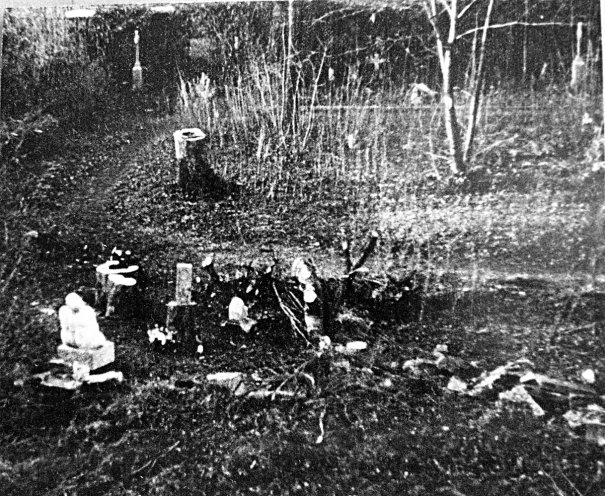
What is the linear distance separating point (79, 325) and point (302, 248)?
724 millimetres

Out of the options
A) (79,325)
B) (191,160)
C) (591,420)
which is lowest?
(591,420)

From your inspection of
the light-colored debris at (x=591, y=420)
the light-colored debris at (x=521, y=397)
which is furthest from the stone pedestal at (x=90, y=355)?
the light-colored debris at (x=591, y=420)

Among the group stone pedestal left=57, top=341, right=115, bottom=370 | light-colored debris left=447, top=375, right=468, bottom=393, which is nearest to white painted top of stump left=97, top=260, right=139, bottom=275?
stone pedestal left=57, top=341, right=115, bottom=370

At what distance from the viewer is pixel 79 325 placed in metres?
1.66

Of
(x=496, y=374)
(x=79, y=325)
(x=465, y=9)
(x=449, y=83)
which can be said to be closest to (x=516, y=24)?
(x=465, y=9)

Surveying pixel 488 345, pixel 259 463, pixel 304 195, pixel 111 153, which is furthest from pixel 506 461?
pixel 111 153

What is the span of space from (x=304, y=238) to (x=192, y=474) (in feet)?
2.51

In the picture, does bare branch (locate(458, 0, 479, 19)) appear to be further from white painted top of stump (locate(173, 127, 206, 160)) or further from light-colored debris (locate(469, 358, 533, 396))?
light-colored debris (locate(469, 358, 533, 396))

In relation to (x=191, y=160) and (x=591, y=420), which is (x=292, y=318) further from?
(x=591, y=420)

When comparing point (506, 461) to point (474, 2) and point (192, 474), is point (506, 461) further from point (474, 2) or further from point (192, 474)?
point (474, 2)

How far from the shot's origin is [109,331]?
65.4 inches

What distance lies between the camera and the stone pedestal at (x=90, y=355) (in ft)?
5.35

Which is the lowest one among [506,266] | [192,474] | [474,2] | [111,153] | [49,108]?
[192,474]

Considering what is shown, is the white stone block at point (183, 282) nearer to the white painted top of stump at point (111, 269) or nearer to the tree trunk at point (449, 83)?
the white painted top of stump at point (111, 269)
